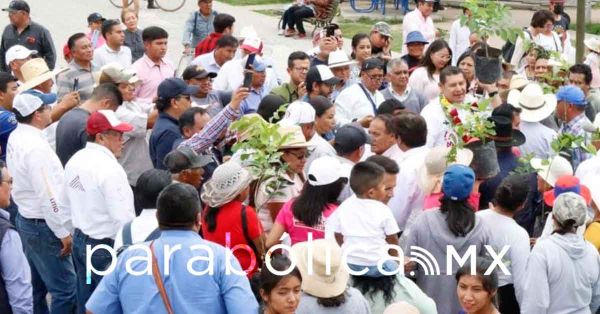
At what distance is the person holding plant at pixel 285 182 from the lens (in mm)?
7430

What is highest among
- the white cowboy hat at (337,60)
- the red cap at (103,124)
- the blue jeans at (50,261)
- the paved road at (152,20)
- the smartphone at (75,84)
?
the red cap at (103,124)

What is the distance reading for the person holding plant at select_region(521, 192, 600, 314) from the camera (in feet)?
21.1

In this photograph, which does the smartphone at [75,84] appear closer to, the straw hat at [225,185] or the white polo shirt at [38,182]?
the white polo shirt at [38,182]

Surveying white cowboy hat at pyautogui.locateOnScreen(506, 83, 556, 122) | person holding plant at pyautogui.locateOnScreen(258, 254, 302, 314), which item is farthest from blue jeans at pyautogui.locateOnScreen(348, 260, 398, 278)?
white cowboy hat at pyautogui.locateOnScreen(506, 83, 556, 122)

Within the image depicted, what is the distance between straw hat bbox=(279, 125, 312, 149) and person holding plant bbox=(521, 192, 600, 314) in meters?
2.01

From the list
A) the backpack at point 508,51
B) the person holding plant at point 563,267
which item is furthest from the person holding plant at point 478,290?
the backpack at point 508,51

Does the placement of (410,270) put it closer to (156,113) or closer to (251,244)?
(251,244)

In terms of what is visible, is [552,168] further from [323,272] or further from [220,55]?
[220,55]

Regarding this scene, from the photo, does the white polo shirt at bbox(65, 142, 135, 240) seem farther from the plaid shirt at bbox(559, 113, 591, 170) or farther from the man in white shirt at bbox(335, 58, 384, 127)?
the plaid shirt at bbox(559, 113, 591, 170)

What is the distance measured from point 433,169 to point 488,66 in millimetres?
3126

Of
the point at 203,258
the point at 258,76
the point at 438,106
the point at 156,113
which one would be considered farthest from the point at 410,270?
the point at 258,76

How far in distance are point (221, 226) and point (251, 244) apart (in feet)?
0.74

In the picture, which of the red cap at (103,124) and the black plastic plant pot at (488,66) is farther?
the black plastic plant pot at (488,66)

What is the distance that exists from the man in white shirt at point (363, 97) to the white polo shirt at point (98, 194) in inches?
124
